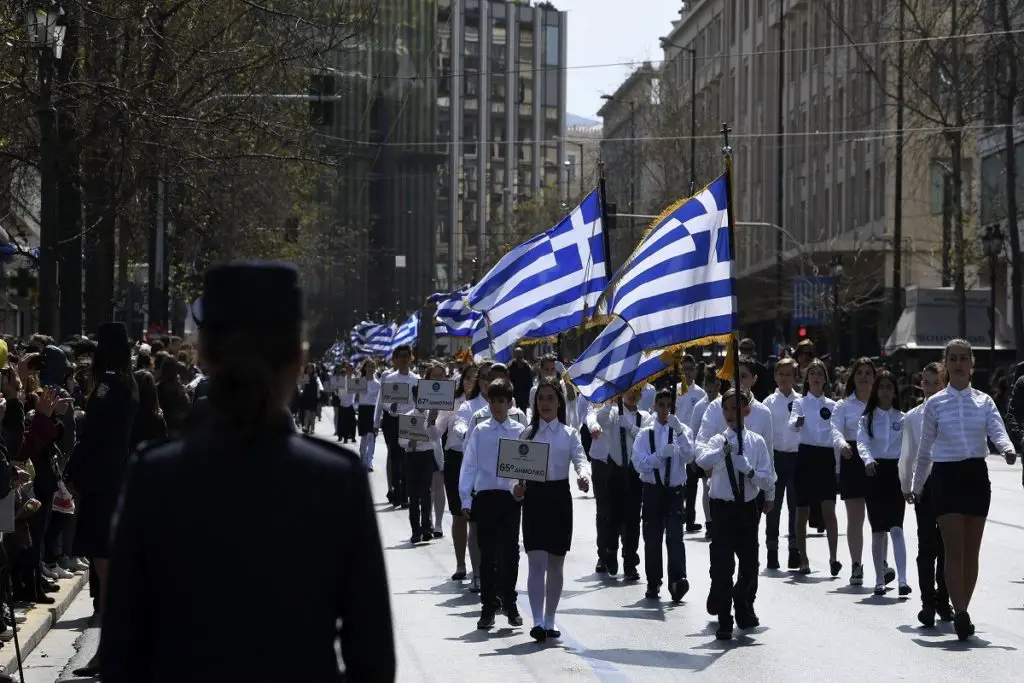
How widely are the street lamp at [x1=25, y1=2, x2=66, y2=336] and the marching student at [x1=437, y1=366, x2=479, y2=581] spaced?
4.52 m

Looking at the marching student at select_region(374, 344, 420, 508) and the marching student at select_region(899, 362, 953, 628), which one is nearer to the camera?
the marching student at select_region(899, 362, 953, 628)

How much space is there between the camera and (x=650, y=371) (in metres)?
14.6

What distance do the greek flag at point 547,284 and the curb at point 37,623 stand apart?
6194mm

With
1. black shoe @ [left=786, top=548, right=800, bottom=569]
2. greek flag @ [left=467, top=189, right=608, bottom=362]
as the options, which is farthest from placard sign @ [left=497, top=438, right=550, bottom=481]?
greek flag @ [left=467, top=189, right=608, bottom=362]

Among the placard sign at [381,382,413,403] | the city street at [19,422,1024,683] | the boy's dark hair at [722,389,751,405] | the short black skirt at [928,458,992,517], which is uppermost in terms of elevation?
the placard sign at [381,382,413,403]

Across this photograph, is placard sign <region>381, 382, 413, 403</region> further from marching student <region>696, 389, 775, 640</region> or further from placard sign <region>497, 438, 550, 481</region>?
marching student <region>696, 389, 775, 640</region>

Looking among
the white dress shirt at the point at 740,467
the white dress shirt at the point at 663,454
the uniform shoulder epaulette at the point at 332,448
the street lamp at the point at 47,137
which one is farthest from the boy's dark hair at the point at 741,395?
the uniform shoulder epaulette at the point at 332,448

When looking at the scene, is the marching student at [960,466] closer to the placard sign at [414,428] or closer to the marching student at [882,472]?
the marching student at [882,472]

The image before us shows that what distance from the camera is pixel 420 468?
18688mm

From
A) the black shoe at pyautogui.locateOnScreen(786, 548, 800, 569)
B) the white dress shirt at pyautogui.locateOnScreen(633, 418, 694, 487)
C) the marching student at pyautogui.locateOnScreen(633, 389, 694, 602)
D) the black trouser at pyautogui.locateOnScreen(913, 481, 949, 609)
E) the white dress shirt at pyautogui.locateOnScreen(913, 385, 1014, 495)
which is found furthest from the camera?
the black shoe at pyautogui.locateOnScreen(786, 548, 800, 569)

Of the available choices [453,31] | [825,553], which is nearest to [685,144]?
[825,553]

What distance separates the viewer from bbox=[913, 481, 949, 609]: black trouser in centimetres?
1256

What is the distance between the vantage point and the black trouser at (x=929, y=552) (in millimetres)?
12562

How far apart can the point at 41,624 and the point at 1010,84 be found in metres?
29.4
